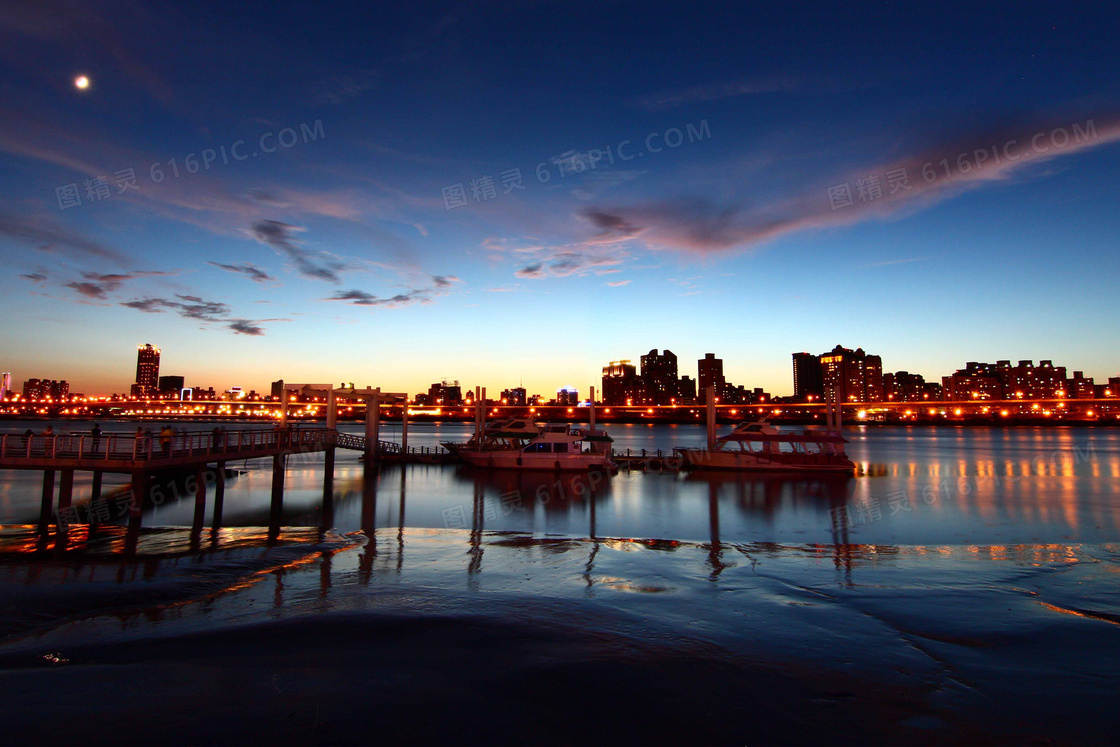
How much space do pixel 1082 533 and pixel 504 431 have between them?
132 ft

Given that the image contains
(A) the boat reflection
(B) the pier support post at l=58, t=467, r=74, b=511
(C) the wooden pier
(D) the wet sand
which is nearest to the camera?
(D) the wet sand

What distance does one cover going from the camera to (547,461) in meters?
41.4

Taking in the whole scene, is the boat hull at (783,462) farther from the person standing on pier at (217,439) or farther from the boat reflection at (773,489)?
the person standing on pier at (217,439)

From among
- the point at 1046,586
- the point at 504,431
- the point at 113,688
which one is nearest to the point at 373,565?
the point at 113,688

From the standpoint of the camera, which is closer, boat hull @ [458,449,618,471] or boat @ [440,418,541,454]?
boat hull @ [458,449,618,471]

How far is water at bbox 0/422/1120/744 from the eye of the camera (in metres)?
7.18

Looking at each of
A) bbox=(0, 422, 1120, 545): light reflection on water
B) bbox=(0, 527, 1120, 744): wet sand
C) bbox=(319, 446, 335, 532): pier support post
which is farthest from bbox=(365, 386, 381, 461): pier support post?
bbox=(0, 527, 1120, 744): wet sand

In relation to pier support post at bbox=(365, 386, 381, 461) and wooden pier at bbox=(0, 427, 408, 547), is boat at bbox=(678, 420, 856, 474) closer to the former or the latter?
pier support post at bbox=(365, 386, 381, 461)

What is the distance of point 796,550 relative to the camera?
58.1 ft

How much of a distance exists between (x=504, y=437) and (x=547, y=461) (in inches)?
496

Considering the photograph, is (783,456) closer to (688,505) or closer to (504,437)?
(688,505)

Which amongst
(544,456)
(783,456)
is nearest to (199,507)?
(544,456)

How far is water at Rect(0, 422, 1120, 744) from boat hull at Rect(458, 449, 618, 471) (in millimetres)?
19579

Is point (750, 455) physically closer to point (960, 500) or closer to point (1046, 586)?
point (960, 500)
